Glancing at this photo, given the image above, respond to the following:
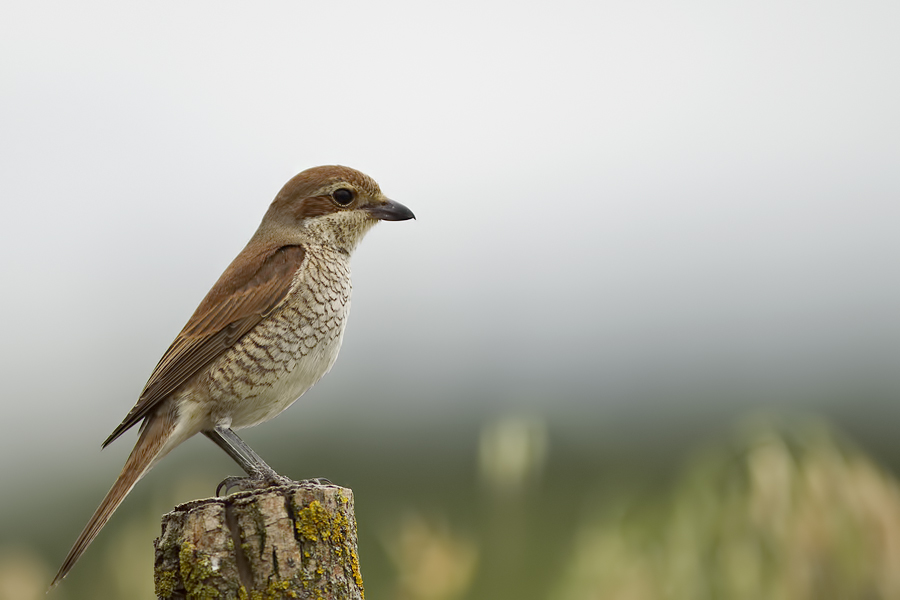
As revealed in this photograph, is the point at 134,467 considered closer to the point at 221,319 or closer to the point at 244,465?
the point at 244,465

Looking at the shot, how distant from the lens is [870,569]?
2633 mm

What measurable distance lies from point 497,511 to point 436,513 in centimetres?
35

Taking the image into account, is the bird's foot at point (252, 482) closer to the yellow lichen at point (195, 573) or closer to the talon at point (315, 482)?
the talon at point (315, 482)

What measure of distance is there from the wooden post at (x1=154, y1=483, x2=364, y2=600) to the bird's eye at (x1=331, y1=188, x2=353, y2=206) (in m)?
1.55

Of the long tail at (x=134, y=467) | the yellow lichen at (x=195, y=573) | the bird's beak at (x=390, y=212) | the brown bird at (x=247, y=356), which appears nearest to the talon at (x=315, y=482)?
the brown bird at (x=247, y=356)

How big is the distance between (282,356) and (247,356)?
125 millimetres

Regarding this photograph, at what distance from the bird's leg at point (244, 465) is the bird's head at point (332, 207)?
86 centimetres

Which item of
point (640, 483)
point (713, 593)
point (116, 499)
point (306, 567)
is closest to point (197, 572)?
point (306, 567)

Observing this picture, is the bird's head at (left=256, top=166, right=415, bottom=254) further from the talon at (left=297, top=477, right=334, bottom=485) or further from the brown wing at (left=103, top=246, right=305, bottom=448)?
the talon at (left=297, top=477, right=334, bottom=485)

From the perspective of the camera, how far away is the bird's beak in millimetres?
→ 3498

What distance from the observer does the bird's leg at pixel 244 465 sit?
2.83m

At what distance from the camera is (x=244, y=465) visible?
2986mm

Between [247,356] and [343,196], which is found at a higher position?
[343,196]

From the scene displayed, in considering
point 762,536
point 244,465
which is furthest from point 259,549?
point 762,536
